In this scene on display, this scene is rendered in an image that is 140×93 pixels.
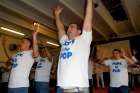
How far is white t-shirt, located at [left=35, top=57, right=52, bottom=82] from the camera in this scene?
5598mm

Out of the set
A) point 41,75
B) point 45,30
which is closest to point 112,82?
point 41,75

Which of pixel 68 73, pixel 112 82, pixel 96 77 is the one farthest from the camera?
pixel 96 77

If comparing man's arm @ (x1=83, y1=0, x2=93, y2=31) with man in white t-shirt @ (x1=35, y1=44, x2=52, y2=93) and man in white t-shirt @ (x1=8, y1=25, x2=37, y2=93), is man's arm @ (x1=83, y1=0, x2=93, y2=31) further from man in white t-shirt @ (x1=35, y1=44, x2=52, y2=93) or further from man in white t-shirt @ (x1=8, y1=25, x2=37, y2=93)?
man in white t-shirt @ (x1=35, y1=44, x2=52, y2=93)

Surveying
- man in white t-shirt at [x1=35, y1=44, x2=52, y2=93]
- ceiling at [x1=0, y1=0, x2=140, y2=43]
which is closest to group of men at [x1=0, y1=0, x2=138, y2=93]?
man in white t-shirt at [x1=35, y1=44, x2=52, y2=93]

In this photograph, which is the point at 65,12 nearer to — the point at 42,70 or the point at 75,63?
the point at 42,70

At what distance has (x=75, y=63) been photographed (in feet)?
7.80

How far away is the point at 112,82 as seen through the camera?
483 cm

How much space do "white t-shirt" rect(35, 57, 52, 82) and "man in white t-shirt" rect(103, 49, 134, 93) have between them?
1.53 meters

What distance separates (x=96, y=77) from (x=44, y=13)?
18.9 feet

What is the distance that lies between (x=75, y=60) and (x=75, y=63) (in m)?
0.03

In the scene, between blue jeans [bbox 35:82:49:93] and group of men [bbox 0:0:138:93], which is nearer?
group of men [bbox 0:0:138:93]

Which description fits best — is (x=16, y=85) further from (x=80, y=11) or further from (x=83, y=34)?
(x=80, y=11)

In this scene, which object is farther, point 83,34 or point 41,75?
point 41,75

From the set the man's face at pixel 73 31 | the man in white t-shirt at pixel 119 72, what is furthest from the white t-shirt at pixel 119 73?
the man's face at pixel 73 31
